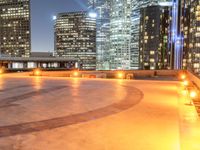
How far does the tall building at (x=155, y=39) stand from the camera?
605 ft

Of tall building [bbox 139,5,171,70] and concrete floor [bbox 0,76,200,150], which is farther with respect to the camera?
tall building [bbox 139,5,171,70]

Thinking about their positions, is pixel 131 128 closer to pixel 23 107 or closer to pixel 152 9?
pixel 23 107

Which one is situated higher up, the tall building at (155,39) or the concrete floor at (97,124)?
the tall building at (155,39)

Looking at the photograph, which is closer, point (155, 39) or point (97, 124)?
point (97, 124)

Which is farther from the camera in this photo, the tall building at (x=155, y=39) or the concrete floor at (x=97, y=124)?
the tall building at (x=155, y=39)

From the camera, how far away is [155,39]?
621ft

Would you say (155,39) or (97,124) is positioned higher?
(155,39)

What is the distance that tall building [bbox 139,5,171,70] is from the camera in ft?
605

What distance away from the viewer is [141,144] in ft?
22.0

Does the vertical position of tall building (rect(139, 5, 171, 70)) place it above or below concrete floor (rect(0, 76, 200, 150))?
above

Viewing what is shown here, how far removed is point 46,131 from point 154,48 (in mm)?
183596

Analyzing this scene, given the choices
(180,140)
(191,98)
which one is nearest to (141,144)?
(180,140)

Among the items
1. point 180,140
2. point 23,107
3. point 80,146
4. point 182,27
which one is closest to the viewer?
point 80,146

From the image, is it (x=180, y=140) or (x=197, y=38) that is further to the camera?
(x=197, y=38)
